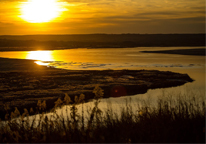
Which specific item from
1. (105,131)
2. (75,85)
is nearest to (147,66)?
(75,85)

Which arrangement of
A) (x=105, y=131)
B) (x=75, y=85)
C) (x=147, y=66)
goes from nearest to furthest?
(x=105, y=131)
(x=75, y=85)
(x=147, y=66)

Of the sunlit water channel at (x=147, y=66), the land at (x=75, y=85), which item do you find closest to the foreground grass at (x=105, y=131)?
the sunlit water channel at (x=147, y=66)

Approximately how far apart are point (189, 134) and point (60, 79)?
14.4 m

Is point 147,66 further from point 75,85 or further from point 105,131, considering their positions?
point 105,131

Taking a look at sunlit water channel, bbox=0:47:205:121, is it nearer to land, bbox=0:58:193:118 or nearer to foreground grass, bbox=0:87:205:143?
foreground grass, bbox=0:87:205:143

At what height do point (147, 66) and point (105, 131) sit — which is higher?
point (147, 66)

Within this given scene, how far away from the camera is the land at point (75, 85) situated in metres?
13.8

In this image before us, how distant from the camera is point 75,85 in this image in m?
17.1

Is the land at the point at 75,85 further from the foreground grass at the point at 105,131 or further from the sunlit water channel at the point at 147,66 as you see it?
the foreground grass at the point at 105,131

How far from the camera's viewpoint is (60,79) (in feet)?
63.4

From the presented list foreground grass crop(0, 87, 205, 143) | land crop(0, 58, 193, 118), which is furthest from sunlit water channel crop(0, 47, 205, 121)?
land crop(0, 58, 193, 118)

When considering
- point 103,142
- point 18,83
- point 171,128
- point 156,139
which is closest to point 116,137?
point 103,142

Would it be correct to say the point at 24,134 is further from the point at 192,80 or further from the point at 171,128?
the point at 192,80

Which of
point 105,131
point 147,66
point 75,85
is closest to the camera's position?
point 105,131
